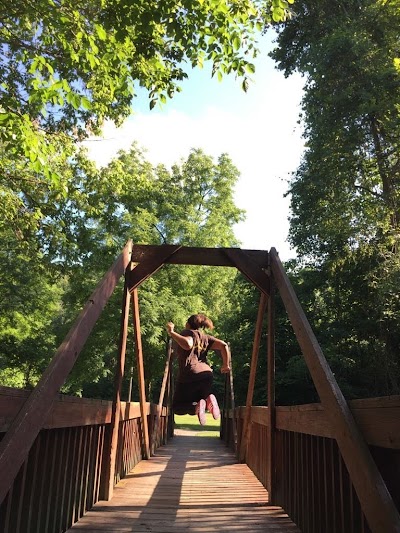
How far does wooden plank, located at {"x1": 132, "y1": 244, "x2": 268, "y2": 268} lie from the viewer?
497 cm

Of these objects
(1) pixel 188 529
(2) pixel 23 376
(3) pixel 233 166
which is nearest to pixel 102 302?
(1) pixel 188 529

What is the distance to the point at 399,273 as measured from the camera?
13312 millimetres

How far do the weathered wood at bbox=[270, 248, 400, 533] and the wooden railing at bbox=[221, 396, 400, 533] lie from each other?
5cm

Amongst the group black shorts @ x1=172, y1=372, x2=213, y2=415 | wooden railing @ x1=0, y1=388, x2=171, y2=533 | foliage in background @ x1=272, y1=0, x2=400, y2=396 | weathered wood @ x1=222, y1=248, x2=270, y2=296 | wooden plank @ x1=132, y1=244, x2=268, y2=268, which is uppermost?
foliage in background @ x1=272, y1=0, x2=400, y2=396

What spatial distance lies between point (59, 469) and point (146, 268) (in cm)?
258

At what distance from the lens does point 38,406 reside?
2.09m

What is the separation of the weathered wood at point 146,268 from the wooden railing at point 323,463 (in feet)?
6.27

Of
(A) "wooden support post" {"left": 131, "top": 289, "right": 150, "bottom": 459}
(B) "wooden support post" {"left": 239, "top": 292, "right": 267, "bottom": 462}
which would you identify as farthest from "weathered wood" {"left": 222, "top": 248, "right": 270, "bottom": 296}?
(A) "wooden support post" {"left": 131, "top": 289, "right": 150, "bottom": 459}

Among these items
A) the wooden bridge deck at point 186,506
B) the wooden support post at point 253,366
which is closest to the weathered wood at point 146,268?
the wooden support post at point 253,366

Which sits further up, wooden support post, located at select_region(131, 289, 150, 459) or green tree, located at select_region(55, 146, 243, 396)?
green tree, located at select_region(55, 146, 243, 396)

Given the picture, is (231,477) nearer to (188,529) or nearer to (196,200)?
(188,529)

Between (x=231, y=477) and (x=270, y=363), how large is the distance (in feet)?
5.52

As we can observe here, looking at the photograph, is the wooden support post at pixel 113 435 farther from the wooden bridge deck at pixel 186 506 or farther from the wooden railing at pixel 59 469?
the wooden bridge deck at pixel 186 506

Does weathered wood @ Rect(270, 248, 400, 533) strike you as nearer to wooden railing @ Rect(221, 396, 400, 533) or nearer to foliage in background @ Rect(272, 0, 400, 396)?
wooden railing @ Rect(221, 396, 400, 533)
